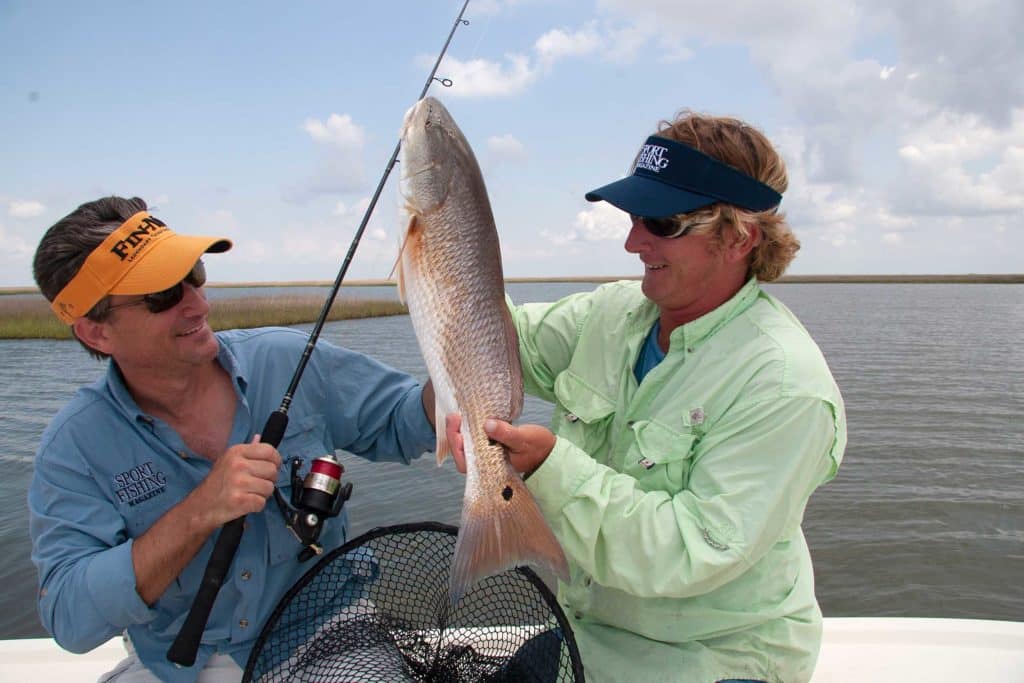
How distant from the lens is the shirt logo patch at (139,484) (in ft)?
8.61

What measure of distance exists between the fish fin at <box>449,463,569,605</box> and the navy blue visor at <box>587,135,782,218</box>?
111 cm

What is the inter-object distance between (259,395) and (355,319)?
130ft

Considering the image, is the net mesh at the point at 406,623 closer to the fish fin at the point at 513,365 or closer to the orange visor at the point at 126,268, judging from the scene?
the fish fin at the point at 513,365

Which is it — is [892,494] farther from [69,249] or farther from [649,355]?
[69,249]

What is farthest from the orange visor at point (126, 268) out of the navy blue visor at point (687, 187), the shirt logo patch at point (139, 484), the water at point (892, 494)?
the water at point (892, 494)

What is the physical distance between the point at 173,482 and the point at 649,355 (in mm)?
2015

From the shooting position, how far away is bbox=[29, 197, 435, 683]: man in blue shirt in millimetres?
2332

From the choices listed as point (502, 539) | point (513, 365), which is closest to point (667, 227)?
point (513, 365)

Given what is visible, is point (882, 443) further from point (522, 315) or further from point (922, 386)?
point (522, 315)

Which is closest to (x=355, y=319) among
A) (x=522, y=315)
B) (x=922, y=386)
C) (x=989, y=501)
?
(x=922, y=386)

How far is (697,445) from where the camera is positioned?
92.2 inches

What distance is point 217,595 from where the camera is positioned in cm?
262

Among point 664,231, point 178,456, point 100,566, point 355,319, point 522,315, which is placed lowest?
point 355,319

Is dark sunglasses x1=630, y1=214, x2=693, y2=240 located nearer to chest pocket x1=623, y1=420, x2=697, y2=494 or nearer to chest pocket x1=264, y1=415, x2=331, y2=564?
chest pocket x1=623, y1=420, x2=697, y2=494
